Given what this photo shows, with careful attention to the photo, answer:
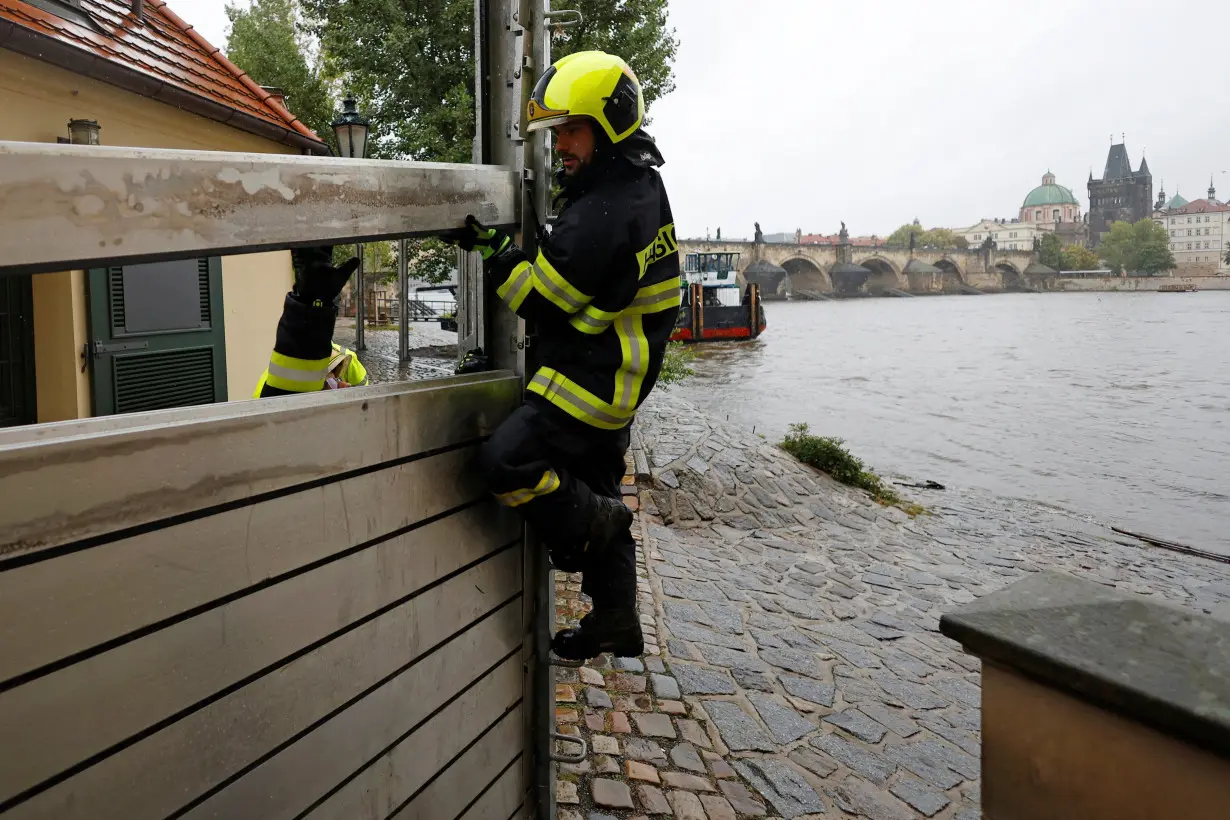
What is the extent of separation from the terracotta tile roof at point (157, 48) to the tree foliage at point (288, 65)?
941 centimetres

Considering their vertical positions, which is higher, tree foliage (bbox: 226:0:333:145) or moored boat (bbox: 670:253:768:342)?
tree foliage (bbox: 226:0:333:145)

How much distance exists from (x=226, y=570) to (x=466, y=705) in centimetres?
93

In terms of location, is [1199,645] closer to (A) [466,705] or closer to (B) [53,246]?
(A) [466,705]

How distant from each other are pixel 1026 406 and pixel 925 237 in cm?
11831

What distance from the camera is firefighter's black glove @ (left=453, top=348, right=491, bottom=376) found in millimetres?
2330

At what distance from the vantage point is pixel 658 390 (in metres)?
14.2

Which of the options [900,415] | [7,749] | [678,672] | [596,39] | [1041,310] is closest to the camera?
[7,749]

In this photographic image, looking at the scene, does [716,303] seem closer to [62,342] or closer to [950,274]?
[62,342]

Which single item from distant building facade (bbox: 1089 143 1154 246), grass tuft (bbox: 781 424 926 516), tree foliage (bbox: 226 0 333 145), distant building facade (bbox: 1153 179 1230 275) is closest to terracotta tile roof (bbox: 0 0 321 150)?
grass tuft (bbox: 781 424 926 516)

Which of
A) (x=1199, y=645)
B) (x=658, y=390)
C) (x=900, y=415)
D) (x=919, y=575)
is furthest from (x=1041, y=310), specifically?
(x=1199, y=645)

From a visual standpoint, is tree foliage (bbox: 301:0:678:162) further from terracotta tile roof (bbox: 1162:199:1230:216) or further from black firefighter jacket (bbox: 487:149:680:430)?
terracotta tile roof (bbox: 1162:199:1230:216)

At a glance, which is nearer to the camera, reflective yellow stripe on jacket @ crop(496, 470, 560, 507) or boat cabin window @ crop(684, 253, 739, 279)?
reflective yellow stripe on jacket @ crop(496, 470, 560, 507)

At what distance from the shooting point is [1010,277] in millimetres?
106000

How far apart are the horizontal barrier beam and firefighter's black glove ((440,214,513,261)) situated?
0.42 feet
